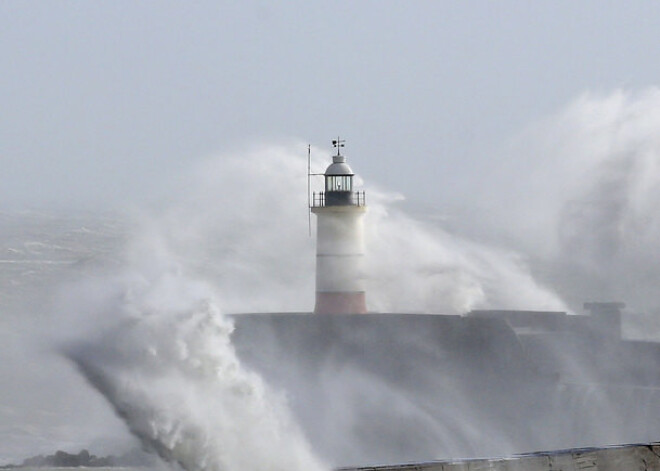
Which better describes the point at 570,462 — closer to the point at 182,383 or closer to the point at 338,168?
the point at 182,383

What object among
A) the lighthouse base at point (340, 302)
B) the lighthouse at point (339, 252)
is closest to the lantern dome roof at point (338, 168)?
the lighthouse at point (339, 252)

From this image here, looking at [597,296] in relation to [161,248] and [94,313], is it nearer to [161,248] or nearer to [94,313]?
[161,248]

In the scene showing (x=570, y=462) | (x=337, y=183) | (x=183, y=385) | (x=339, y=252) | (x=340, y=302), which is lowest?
(x=570, y=462)

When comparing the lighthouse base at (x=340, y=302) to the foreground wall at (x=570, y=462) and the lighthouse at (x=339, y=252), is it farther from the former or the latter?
the foreground wall at (x=570, y=462)

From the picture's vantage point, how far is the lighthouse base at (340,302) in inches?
1044

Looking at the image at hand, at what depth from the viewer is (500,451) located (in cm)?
2392

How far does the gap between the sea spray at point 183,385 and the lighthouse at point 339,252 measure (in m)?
10.1

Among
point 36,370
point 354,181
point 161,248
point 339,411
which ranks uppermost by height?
point 161,248

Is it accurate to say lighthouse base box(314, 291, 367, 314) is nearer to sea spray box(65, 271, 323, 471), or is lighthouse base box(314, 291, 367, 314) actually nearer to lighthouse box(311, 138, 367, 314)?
lighthouse box(311, 138, 367, 314)

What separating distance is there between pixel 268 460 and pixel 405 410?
11105 mm

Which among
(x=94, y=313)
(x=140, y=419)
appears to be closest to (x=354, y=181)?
(x=94, y=313)

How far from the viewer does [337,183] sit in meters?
27.4

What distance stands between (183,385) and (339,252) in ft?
41.1

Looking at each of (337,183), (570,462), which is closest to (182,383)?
(570,462)
